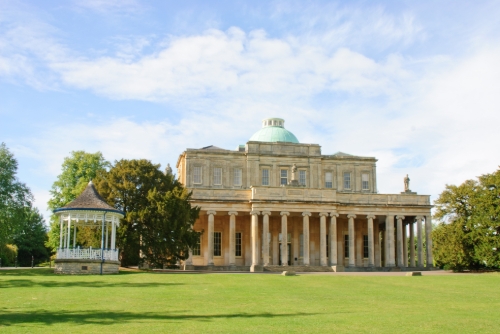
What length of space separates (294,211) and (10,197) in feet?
87.4

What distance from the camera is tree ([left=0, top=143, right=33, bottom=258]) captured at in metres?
51.7

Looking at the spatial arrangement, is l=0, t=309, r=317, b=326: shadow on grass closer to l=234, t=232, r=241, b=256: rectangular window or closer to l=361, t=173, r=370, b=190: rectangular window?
l=234, t=232, r=241, b=256: rectangular window

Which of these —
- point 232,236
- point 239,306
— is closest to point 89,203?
point 232,236

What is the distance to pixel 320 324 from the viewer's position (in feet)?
60.6

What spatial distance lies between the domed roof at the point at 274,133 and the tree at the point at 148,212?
23.4 meters

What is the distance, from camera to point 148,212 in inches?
1804

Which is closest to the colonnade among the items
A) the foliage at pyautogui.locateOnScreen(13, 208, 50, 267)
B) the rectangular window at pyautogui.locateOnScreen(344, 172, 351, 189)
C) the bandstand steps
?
the bandstand steps

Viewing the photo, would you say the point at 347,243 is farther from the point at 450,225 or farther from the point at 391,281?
the point at 391,281

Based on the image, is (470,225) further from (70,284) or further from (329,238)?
(70,284)

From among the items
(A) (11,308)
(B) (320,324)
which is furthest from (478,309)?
(A) (11,308)

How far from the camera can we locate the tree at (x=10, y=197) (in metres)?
51.7

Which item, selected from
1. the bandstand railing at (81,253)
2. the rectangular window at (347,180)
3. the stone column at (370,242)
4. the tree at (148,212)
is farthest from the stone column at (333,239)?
the bandstand railing at (81,253)

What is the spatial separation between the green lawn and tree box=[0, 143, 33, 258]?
2067cm

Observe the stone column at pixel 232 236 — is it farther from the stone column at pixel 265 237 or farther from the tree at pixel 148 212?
the tree at pixel 148 212
